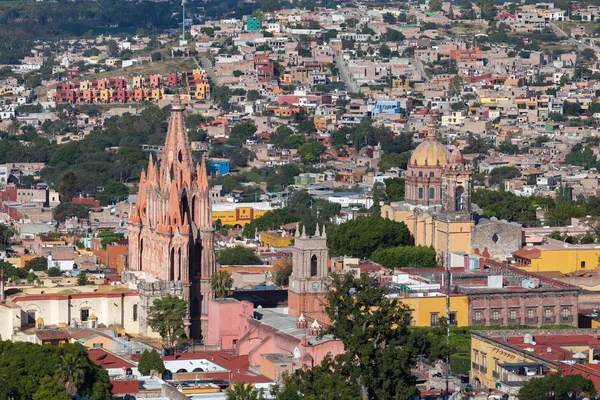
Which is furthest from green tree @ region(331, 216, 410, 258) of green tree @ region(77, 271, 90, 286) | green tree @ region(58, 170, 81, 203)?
green tree @ region(58, 170, 81, 203)

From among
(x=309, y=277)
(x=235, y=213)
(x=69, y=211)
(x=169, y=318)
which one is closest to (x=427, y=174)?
(x=235, y=213)

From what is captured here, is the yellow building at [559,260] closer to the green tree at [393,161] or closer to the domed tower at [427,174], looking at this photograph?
the domed tower at [427,174]

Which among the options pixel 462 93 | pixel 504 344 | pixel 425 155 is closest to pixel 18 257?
pixel 425 155

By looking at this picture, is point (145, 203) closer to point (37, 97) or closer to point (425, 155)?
point (425, 155)

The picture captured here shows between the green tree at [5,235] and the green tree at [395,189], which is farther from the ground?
the green tree at [395,189]

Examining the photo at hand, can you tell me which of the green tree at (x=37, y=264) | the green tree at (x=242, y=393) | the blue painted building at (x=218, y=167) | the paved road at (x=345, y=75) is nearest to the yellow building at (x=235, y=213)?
the blue painted building at (x=218, y=167)

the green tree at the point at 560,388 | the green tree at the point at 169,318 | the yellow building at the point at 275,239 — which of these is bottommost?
the yellow building at the point at 275,239

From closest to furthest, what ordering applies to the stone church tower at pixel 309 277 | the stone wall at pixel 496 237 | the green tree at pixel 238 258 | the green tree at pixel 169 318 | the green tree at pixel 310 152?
1. the green tree at pixel 169 318
2. the stone church tower at pixel 309 277
3. the stone wall at pixel 496 237
4. the green tree at pixel 238 258
5. the green tree at pixel 310 152
